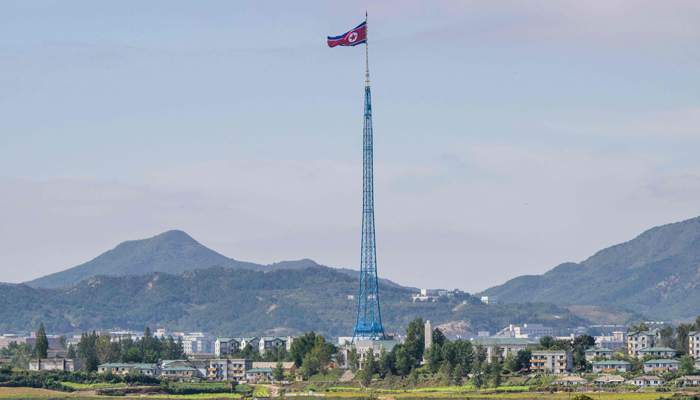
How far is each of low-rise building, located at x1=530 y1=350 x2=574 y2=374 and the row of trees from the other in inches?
2361

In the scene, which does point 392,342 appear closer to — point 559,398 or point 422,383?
point 422,383

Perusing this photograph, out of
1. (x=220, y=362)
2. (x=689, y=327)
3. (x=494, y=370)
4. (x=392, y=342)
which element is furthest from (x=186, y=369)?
(x=689, y=327)

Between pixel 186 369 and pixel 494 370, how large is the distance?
49.1m

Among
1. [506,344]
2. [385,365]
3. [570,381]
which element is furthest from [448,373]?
[506,344]

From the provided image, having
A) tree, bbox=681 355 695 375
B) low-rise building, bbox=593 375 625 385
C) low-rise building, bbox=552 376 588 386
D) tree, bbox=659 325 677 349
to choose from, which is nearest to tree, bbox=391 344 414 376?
low-rise building, bbox=552 376 588 386

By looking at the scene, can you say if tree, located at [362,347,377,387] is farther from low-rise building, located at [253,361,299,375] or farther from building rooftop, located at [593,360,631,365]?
building rooftop, located at [593,360,631,365]

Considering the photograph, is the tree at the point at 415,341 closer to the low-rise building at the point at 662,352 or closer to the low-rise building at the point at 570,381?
the low-rise building at the point at 570,381

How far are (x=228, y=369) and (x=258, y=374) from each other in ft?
16.8

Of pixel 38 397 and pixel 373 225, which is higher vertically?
pixel 373 225

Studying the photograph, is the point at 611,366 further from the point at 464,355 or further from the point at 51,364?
the point at 51,364

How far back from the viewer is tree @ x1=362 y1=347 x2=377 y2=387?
469ft

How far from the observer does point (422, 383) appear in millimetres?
140125

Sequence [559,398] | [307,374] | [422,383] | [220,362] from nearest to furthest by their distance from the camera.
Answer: [559,398], [422,383], [307,374], [220,362]

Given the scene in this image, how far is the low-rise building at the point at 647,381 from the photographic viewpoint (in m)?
129
